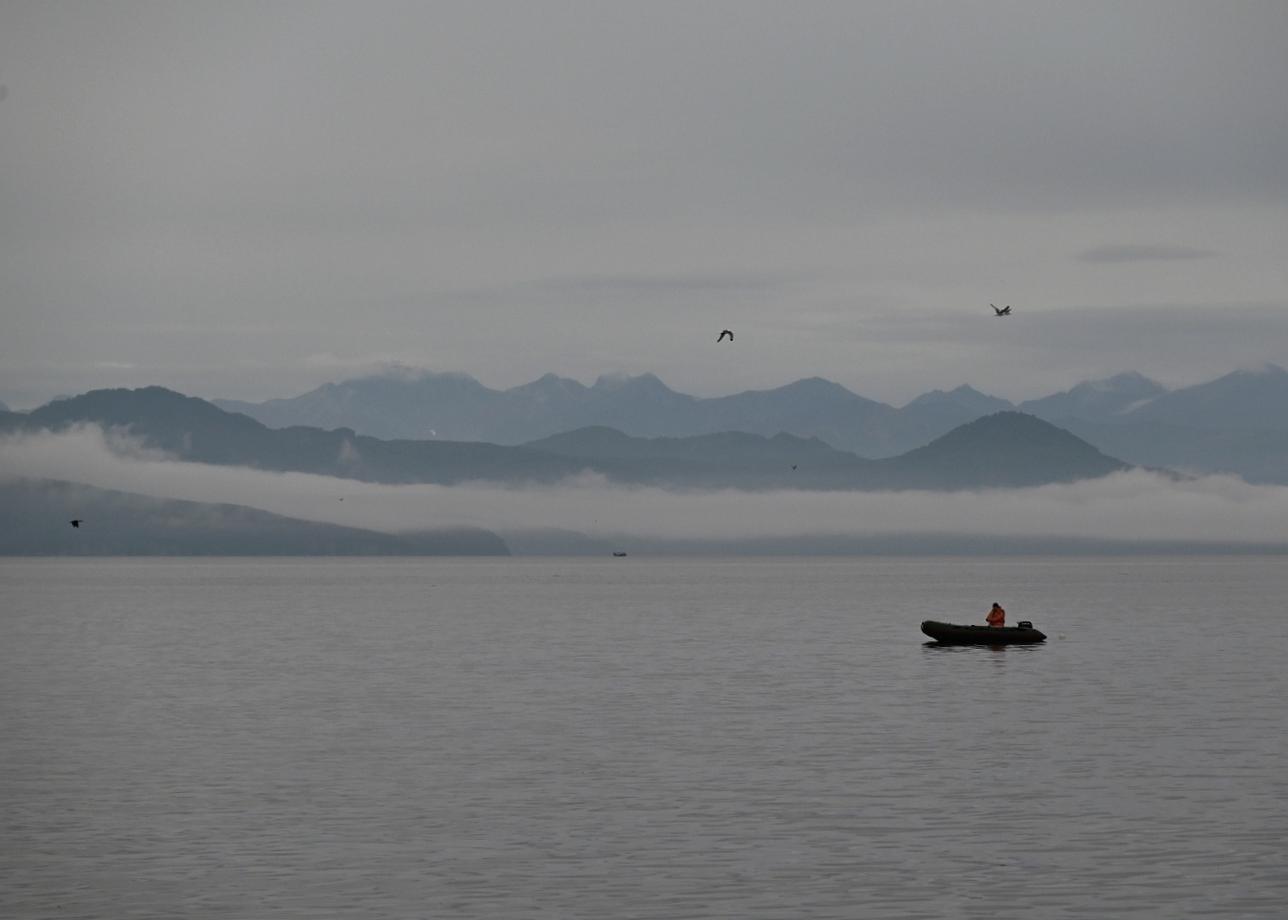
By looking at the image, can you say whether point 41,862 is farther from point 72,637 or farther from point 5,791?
point 72,637

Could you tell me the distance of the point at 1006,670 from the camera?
10569 centimetres

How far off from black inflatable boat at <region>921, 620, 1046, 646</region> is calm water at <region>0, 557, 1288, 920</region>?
477 inches

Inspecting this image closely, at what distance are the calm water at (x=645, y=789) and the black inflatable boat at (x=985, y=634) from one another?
12.1m

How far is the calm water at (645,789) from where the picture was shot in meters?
40.0

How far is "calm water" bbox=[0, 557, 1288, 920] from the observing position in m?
40.0

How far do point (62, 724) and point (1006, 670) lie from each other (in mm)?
53481

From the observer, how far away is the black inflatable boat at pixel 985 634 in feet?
400

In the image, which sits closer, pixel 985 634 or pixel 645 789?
pixel 645 789

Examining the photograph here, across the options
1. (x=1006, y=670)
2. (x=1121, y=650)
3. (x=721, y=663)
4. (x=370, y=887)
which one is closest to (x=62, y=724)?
(x=370, y=887)

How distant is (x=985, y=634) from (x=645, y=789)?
232 ft

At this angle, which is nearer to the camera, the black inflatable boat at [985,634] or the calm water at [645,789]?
the calm water at [645,789]

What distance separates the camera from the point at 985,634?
122 metres

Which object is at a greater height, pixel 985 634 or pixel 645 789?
pixel 985 634

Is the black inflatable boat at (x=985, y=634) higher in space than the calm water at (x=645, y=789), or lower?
higher
